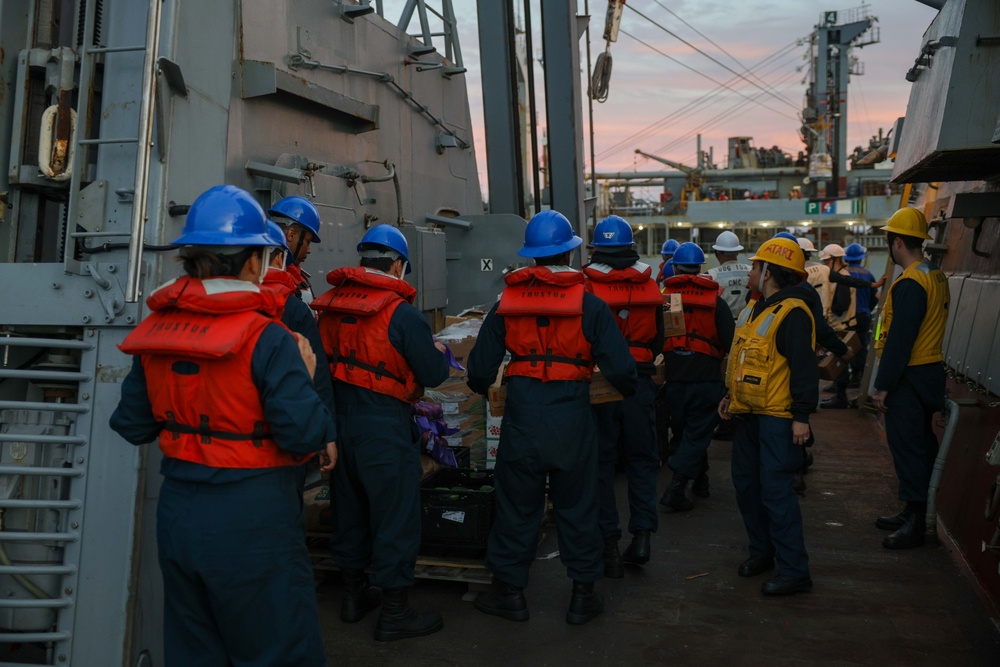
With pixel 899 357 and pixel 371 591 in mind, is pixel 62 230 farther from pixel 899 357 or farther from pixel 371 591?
pixel 899 357

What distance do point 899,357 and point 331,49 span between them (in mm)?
5023

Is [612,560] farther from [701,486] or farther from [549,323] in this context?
[701,486]

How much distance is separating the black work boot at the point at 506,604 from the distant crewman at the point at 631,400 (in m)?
0.79

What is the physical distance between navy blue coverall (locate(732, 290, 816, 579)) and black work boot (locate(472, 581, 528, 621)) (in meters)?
1.41

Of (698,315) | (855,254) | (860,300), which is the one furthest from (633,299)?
(860,300)

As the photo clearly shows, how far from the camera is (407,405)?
14.1 ft

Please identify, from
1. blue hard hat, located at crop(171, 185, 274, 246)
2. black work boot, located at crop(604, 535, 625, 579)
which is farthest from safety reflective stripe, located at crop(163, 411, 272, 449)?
black work boot, located at crop(604, 535, 625, 579)

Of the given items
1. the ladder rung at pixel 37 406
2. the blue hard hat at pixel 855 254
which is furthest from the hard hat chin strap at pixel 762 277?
the blue hard hat at pixel 855 254

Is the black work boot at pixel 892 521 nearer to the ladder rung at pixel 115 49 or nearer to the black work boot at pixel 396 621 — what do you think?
the black work boot at pixel 396 621

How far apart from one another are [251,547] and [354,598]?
1.83 m

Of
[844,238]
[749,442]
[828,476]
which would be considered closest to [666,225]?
[844,238]

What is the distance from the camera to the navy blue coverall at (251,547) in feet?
8.97

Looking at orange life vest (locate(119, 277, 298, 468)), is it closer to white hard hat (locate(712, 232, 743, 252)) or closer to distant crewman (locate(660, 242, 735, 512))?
distant crewman (locate(660, 242, 735, 512))

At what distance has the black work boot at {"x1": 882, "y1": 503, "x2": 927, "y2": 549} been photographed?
5.35m
